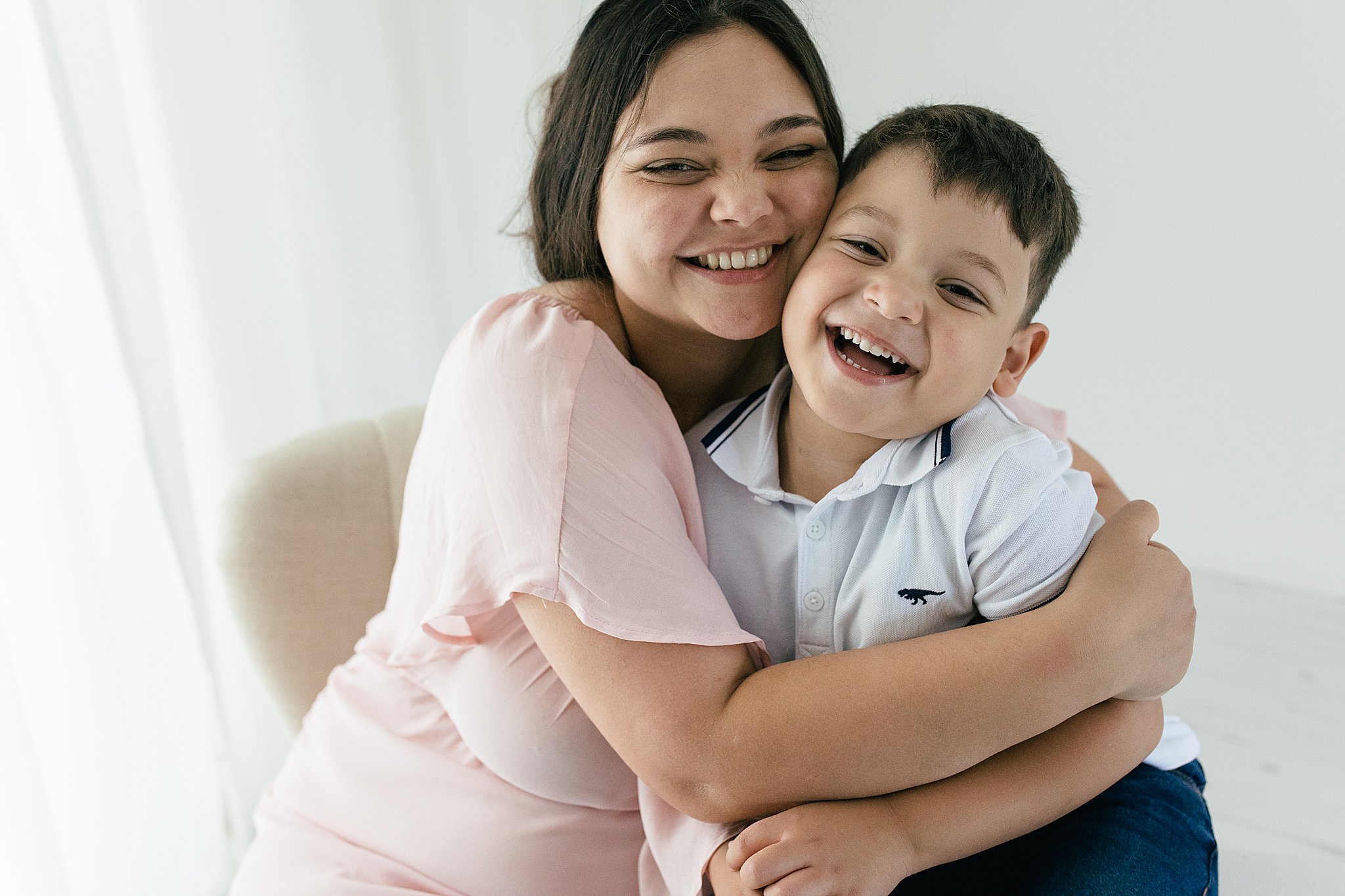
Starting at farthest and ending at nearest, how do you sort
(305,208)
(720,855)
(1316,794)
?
(305,208) → (1316,794) → (720,855)

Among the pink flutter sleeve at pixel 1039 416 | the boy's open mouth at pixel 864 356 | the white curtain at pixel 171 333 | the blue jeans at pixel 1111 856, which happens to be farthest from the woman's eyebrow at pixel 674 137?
the blue jeans at pixel 1111 856

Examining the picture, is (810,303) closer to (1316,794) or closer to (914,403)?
(914,403)

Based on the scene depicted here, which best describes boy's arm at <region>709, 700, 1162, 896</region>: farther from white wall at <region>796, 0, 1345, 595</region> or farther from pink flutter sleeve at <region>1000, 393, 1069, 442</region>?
white wall at <region>796, 0, 1345, 595</region>

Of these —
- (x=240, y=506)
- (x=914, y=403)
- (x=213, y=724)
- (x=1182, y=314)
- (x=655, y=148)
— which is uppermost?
(x=655, y=148)

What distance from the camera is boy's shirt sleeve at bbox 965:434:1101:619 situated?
39.8 inches

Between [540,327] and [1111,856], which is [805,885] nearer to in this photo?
[1111,856]

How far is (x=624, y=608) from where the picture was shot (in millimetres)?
942

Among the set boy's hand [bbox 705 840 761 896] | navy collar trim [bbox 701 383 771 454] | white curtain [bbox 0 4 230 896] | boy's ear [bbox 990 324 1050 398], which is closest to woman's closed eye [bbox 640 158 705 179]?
navy collar trim [bbox 701 383 771 454]

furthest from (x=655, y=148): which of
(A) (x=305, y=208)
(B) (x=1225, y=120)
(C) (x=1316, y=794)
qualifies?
(B) (x=1225, y=120)

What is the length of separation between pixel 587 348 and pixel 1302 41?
256cm

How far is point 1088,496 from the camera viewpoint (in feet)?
3.61

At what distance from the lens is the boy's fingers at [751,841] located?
90cm

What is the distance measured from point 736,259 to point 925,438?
0.29 meters

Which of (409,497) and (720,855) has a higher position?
(409,497)
